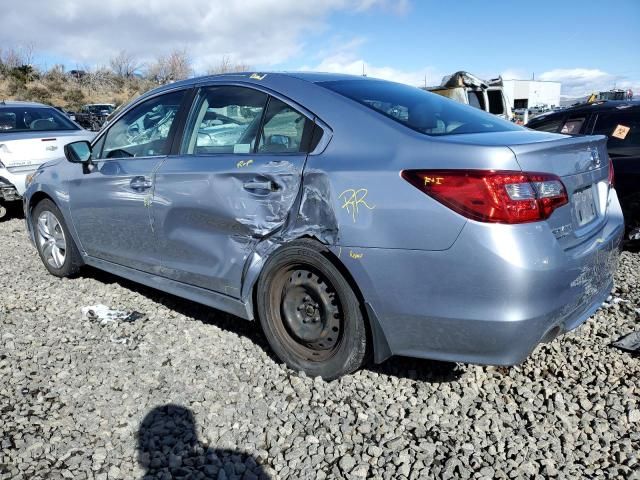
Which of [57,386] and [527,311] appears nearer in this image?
[527,311]

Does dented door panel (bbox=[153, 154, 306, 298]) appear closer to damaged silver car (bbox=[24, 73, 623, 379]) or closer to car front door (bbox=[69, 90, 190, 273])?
damaged silver car (bbox=[24, 73, 623, 379])

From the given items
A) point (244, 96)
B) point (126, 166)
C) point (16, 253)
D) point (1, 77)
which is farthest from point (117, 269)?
point (1, 77)

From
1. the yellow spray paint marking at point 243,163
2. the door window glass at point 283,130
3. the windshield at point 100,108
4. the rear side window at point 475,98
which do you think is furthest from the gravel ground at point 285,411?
the windshield at point 100,108

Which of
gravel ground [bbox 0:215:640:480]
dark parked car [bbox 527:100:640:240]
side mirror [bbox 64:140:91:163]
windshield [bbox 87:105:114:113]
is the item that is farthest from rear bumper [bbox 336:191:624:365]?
windshield [bbox 87:105:114:113]

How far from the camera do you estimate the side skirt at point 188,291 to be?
10.4 feet

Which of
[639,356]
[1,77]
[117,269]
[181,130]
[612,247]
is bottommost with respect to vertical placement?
[639,356]

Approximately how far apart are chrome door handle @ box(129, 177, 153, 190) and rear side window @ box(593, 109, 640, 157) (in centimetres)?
473

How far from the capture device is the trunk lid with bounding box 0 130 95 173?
24.1 ft

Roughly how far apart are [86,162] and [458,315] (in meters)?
3.17

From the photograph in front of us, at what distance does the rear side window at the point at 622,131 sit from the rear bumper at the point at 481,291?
11.7ft

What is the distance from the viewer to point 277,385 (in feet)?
9.57

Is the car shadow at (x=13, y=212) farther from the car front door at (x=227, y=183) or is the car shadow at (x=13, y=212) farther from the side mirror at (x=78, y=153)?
the car front door at (x=227, y=183)

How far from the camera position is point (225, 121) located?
3340 mm

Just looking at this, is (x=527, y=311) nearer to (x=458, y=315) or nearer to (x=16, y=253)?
A: (x=458, y=315)
